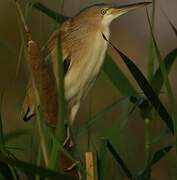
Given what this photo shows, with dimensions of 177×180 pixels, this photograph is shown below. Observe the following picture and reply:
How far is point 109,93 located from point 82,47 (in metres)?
0.98

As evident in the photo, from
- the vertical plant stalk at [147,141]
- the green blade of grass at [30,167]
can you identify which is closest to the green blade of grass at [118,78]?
the vertical plant stalk at [147,141]

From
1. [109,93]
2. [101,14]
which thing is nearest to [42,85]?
[101,14]

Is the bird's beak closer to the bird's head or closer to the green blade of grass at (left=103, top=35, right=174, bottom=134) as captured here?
the bird's head

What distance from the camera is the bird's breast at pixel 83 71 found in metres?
2.11

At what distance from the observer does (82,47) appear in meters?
2.18

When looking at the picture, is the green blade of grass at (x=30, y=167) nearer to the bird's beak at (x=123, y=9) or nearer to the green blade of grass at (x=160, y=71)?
the green blade of grass at (x=160, y=71)

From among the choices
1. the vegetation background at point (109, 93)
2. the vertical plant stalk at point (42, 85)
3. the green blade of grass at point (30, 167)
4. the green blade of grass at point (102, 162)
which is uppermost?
the vertical plant stalk at point (42, 85)

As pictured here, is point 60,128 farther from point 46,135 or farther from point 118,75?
point 118,75

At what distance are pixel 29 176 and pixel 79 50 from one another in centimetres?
77

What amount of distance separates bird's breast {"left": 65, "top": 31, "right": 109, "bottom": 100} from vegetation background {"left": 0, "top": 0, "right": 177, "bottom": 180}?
59mm

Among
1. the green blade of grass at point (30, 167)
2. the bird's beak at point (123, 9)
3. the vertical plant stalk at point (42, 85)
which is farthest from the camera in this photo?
the bird's beak at point (123, 9)

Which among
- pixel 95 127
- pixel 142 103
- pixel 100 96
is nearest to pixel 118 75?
pixel 142 103

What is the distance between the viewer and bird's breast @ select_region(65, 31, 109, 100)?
2.11 metres

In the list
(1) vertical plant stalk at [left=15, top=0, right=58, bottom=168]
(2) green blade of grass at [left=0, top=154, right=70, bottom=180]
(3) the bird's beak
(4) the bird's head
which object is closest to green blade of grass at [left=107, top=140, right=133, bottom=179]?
(1) vertical plant stalk at [left=15, top=0, right=58, bottom=168]
